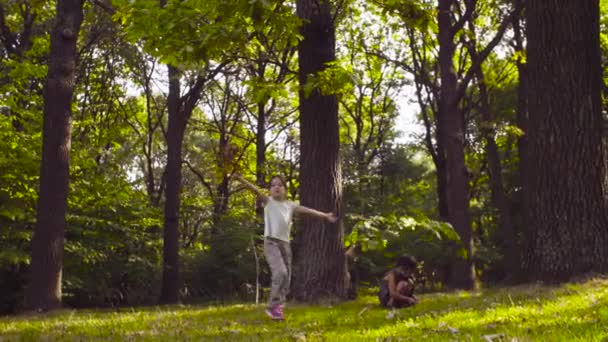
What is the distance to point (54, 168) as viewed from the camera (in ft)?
40.5

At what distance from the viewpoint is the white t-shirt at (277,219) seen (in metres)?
8.28

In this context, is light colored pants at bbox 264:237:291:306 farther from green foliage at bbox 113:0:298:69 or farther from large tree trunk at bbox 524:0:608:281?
large tree trunk at bbox 524:0:608:281

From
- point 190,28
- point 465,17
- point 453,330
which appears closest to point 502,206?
point 465,17

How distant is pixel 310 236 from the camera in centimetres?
1051

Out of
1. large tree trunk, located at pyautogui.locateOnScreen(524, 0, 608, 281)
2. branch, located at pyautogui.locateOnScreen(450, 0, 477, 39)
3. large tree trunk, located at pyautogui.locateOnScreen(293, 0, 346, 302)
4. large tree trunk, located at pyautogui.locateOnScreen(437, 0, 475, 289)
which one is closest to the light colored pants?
large tree trunk, located at pyautogui.locateOnScreen(293, 0, 346, 302)

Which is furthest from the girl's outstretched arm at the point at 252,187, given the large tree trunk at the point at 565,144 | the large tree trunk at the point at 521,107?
the large tree trunk at the point at 521,107

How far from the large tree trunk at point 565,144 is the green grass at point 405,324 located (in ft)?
1.79

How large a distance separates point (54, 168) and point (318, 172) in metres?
5.60

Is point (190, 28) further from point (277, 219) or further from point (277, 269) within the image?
point (277, 269)

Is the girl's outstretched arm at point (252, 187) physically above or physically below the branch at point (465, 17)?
below

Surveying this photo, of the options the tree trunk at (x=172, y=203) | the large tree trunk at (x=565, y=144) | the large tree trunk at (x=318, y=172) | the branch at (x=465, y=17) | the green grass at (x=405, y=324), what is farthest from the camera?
the tree trunk at (x=172, y=203)

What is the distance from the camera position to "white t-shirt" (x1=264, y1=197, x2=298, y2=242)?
27.2ft

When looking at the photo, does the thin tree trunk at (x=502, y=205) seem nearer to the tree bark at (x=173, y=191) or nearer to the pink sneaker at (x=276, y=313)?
the tree bark at (x=173, y=191)

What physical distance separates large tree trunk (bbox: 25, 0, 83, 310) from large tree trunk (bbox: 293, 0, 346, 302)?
5086 millimetres
